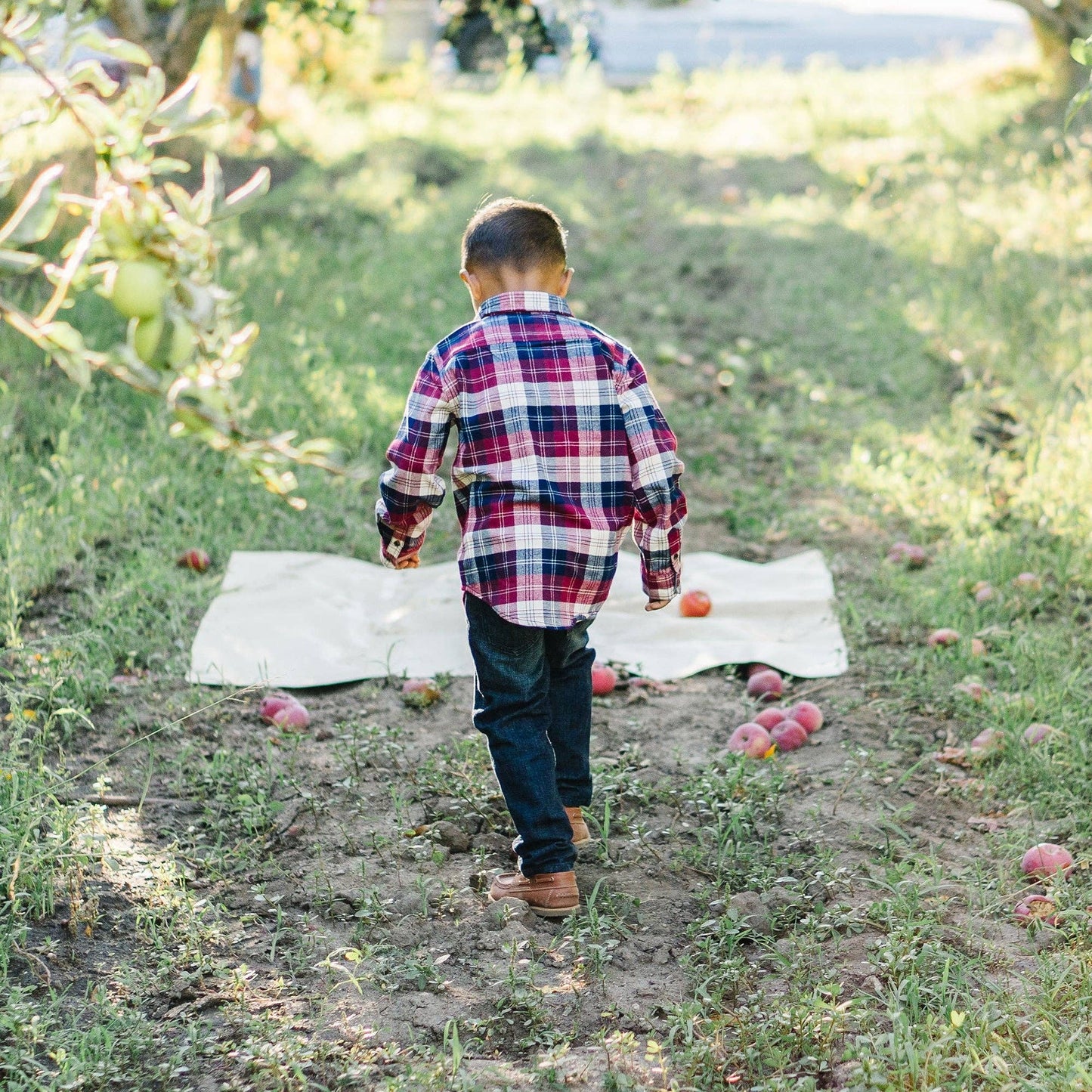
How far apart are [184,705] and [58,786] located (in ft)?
2.40

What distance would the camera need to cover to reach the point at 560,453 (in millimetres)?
2639

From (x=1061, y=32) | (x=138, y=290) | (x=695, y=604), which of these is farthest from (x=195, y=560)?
(x=1061, y=32)

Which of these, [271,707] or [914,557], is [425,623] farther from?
[914,557]

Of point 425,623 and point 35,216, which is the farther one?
point 425,623

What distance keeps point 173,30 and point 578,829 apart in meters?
6.53

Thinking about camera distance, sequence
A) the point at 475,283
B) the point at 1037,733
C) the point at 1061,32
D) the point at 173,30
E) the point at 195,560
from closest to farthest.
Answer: the point at 475,283, the point at 1037,733, the point at 195,560, the point at 173,30, the point at 1061,32

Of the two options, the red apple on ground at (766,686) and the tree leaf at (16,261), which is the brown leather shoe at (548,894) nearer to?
the red apple on ground at (766,686)

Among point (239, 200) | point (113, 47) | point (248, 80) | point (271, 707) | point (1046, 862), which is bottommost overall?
point (248, 80)

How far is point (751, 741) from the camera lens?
340 cm

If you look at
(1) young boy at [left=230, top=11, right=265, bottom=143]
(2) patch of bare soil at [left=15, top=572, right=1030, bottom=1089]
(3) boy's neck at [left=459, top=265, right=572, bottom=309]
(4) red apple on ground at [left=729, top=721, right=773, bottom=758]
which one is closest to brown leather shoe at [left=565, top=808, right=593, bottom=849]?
(2) patch of bare soil at [left=15, top=572, right=1030, bottom=1089]

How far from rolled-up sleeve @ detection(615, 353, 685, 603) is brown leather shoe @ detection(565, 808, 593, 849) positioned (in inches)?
26.1

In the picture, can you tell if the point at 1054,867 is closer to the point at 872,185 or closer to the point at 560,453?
the point at 560,453

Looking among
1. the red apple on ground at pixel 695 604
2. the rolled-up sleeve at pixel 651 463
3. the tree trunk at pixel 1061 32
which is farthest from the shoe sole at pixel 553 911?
the tree trunk at pixel 1061 32

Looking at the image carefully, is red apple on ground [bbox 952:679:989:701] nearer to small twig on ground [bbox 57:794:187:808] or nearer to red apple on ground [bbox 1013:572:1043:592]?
red apple on ground [bbox 1013:572:1043:592]
